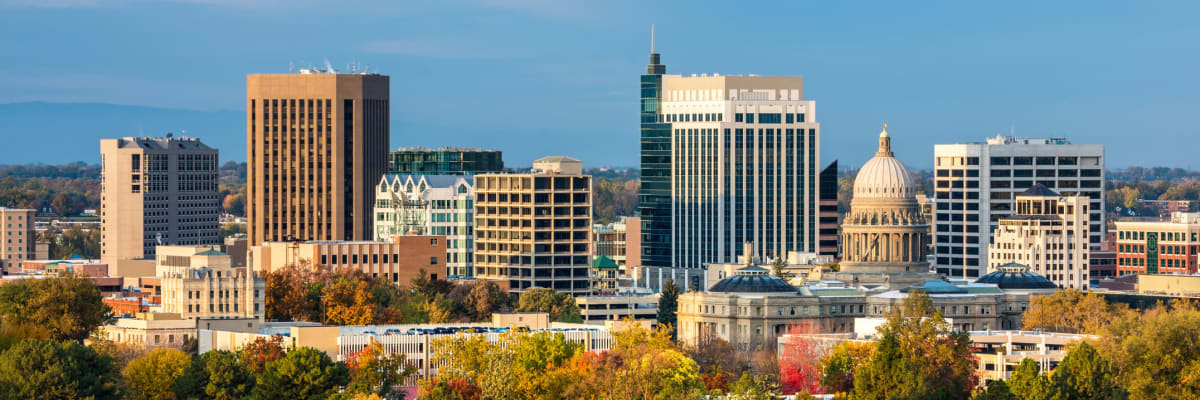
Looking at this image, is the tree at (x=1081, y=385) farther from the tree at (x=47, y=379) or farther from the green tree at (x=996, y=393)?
the tree at (x=47, y=379)

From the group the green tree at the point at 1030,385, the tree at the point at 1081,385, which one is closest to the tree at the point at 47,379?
the green tree at the point at 1030,385

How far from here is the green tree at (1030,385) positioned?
7643 inches

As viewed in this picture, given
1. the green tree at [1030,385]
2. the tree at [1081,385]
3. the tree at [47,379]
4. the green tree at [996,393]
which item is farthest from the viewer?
the tree at [1081,385]

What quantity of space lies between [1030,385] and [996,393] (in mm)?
3692

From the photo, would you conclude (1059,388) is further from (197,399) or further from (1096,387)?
(197,399)

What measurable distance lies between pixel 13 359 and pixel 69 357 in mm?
3844

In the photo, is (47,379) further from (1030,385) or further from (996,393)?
(1030,385)

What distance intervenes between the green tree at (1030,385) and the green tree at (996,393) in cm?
76

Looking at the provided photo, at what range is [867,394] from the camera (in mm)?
199875

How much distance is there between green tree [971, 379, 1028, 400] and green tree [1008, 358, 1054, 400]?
2.51ft

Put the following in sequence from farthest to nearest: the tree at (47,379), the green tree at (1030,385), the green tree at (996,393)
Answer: the tree at (47,379)
the green tree at (1030,385)
the green tree at (996,393)

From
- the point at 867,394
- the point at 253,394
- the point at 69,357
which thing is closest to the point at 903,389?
the point at 867,394

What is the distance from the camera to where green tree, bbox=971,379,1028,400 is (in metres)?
192

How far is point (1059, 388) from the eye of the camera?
640ft
